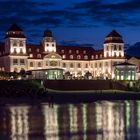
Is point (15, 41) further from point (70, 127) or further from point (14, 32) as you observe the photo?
point (70, 127)

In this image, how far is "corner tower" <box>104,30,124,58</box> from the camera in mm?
155125

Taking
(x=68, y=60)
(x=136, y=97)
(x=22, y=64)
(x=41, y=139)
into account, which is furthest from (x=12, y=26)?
(x=41, y=139)

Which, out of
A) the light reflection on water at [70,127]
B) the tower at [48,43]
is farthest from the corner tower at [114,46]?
the light reflection on water at [70,127]

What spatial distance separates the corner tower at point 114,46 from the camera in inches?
Result: 6107

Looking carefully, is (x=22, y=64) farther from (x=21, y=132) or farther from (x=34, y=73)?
Answer: (x=21, y=132)

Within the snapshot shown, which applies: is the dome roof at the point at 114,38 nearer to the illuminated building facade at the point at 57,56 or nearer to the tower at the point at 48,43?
the illuminated building facade at the point at 57,56

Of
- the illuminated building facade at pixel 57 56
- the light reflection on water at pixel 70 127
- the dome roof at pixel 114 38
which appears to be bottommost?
the light reflection on water at pixel 70 127

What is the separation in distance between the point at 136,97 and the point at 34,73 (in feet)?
146

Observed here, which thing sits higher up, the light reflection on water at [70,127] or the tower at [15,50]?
the tower at [15,50]

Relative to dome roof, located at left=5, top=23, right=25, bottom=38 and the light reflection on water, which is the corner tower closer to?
dome roof, located at left=5, top=23, right=25, bottom=38

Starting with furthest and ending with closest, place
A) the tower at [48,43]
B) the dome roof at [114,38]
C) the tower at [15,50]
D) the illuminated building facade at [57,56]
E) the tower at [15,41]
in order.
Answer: the dome roof at [114,38]
the tower at [48,43]
the illuminated building facade at [57,56]
the tower at [15,41]
the tower at [15,50]

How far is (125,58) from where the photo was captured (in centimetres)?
15712

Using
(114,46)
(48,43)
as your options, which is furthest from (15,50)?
(114,46)

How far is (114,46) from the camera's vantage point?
511ft
